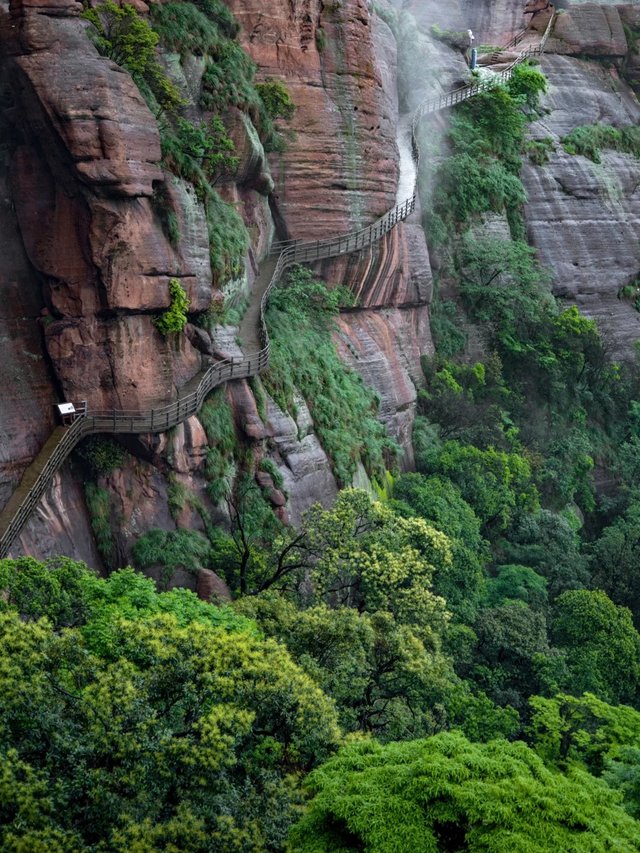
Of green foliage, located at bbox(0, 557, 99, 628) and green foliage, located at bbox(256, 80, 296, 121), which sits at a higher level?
green foliage, located at bbox(256, 80, 296, 121)

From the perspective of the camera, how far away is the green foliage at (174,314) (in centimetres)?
2791

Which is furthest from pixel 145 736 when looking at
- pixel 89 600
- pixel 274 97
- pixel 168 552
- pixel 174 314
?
pixel 274 97

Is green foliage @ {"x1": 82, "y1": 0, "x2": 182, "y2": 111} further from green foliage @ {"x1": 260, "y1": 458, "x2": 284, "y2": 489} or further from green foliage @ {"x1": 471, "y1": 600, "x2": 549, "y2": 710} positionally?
green foliage @ {"x1": 471, "y1": 600, "x2": 549, "y2": 710}

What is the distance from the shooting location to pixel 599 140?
57094 millimetres

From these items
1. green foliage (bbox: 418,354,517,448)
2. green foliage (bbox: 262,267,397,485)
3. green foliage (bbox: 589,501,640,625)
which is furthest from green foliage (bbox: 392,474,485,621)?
green foliage (bbox: 589,501,640,625)

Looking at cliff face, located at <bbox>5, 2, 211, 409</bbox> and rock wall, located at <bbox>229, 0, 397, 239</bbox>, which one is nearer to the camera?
cliff face, located at <bbox>5, 2, 211, 409</bbox>

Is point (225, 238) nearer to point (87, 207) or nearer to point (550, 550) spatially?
point (87, 207)

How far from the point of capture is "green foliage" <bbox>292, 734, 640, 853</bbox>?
49.4 feet

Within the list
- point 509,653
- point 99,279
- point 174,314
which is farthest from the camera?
point 509,653

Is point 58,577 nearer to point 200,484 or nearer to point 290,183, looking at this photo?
point 200,484

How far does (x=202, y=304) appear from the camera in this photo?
29531mm

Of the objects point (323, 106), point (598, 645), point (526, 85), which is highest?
point (323, 106)

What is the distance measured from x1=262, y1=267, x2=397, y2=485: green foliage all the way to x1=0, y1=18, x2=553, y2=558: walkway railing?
0.94 metres

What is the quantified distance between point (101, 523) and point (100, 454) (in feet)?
5.66
